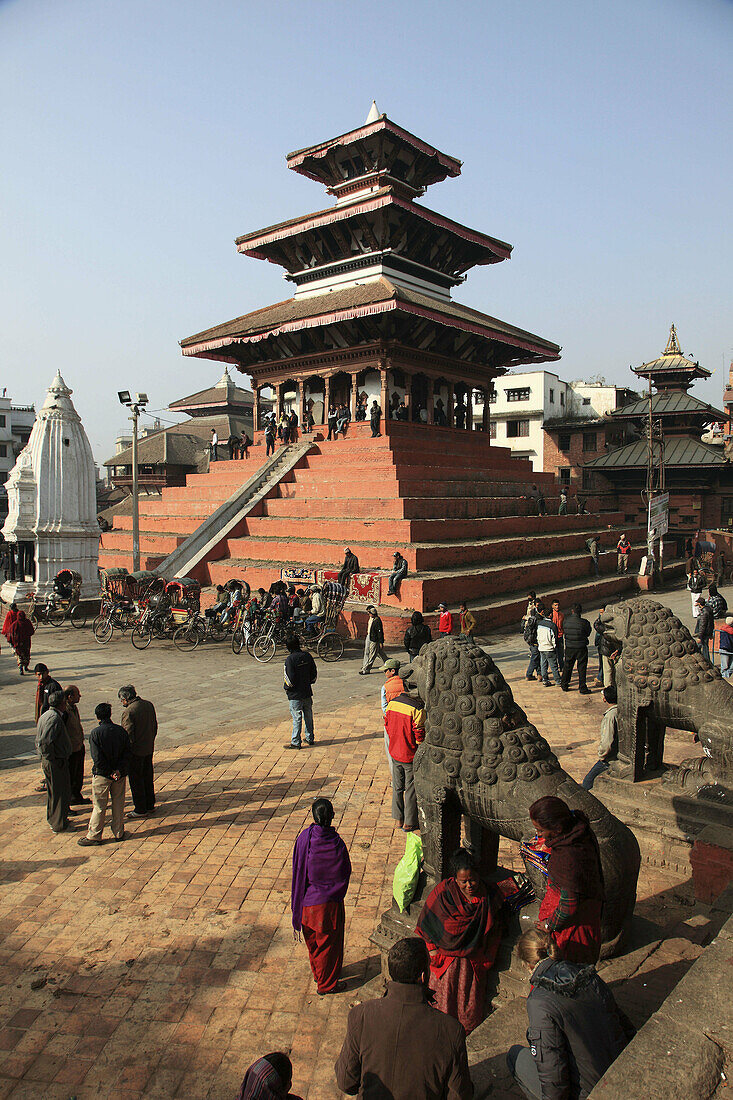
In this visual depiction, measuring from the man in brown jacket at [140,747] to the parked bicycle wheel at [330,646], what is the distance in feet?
22.2

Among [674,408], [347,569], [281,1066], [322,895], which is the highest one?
[674,408]

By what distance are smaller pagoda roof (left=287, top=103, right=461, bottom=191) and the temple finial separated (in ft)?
54.5

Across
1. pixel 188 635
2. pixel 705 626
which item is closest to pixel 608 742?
pixel 705 626

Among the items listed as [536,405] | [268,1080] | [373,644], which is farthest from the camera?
[536,405]

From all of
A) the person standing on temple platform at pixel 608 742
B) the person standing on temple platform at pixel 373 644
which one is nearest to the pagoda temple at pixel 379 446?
the person standing on temple platform at pixel 373 644

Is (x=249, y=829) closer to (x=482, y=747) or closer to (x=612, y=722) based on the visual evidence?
(x=482, y=747)

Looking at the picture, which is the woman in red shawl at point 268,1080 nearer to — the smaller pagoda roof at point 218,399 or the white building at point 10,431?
the smaller pagoda roof at point 218,399

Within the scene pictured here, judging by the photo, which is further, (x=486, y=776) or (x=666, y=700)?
(x=666, y=700)

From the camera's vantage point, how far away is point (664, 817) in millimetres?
5336

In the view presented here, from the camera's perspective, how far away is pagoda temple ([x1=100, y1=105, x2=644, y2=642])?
54.0 ft

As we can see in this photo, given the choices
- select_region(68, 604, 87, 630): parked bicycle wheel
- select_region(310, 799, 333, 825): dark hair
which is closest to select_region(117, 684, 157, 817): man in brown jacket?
select_region(310, 799, 333, 825): dark hair

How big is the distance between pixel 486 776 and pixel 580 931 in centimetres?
97

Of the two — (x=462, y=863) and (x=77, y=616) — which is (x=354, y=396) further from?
(x=462, y=863)

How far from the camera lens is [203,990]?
394 centimetres
